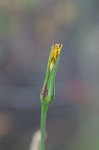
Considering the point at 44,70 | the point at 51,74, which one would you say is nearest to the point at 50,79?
the point at 51,74

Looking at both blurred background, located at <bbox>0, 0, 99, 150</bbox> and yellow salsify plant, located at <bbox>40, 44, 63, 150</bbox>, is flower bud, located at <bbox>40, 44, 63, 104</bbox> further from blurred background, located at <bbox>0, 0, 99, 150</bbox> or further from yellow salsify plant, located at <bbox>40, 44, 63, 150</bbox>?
blurred background, located at <bbox>0, 0, 99, 150</bbox>

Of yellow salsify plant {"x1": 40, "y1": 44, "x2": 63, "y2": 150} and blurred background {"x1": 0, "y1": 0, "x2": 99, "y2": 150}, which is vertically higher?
blurred background {"x1": 0, "y1": 0, "x2": 99, "y2": 150}

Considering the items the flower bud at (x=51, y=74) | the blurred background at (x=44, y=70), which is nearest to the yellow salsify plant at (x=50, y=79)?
the flower bud at (x=51, y=74)

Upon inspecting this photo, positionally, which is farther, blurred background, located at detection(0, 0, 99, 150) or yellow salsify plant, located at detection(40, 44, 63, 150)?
blurred background, located at detection(0, 0, 99, 150)

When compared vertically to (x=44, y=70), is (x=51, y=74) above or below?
below

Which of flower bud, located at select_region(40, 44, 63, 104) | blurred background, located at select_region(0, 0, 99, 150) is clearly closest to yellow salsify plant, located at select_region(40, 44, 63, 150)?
flower bud, located at select_region(40, 44, 63, 104)

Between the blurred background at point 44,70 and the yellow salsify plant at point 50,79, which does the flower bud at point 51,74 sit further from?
the blurred background at point 44,70

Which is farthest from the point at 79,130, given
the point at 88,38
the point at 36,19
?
the point at 36,19

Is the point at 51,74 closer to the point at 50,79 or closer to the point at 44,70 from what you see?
the point at 50,79

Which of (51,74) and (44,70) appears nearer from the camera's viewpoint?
(51,74)
